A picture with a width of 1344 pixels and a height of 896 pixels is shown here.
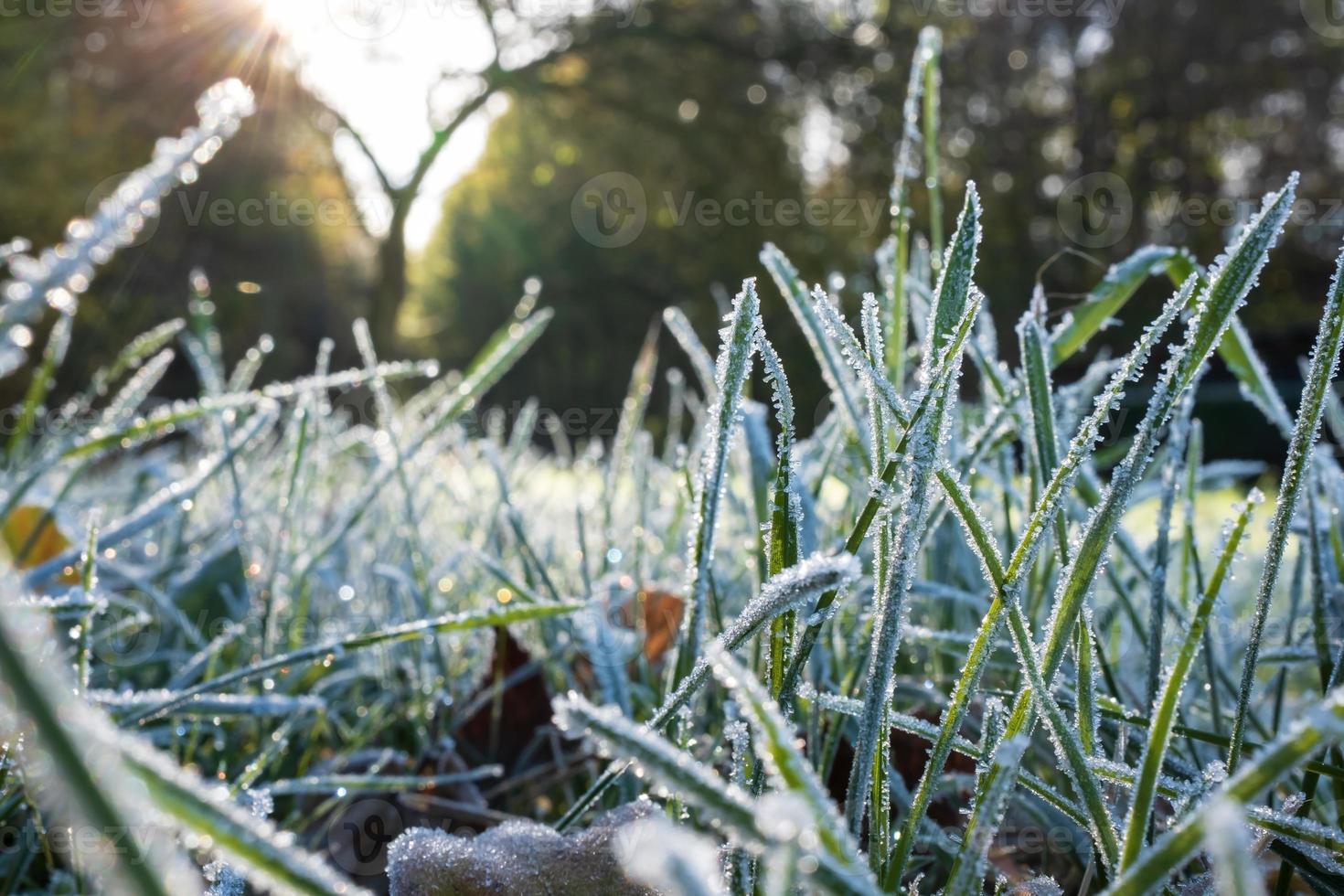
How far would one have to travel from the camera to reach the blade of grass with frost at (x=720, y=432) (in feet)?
1.44

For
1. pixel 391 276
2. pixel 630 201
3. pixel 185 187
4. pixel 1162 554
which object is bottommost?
pixel 391 276

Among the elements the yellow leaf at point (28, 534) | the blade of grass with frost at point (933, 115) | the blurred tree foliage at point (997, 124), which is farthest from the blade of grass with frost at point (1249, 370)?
the blurred tree foliage at point (997, 124)

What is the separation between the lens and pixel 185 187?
12.1 metres

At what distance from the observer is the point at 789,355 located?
12594 mm

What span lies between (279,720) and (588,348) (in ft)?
55.4

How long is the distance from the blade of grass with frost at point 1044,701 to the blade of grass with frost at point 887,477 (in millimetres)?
23

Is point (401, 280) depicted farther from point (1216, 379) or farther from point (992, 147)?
point (1216, 379)

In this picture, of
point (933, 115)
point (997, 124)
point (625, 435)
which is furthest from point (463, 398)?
point (997, 124)

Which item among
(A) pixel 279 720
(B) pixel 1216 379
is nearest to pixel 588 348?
(B) pixel 1216 379

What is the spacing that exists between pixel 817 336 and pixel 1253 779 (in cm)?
42

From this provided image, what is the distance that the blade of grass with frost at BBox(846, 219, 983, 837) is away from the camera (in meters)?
0.37

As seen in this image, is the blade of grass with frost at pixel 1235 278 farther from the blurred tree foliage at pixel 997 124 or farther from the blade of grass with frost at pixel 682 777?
the blurred tree foliage at pixel 997 124

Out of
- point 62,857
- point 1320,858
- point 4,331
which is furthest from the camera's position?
point 62,857

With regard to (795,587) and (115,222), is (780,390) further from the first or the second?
(115,222)
